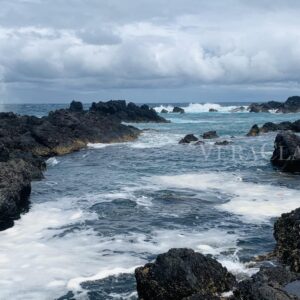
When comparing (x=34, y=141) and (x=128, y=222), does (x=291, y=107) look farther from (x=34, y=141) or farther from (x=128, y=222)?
(x=128, y=222)

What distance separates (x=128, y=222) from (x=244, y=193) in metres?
7.19

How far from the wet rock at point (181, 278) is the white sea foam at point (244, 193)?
739cm

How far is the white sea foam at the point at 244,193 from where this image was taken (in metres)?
18.9

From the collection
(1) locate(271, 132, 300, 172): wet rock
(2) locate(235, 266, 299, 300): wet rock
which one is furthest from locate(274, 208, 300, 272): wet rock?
(1) locate(271, 132, 300, 172): wet rock

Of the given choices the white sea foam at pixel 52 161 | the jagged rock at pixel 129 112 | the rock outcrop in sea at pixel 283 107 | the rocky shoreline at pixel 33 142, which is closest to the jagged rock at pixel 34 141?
the rocky shoreline at pixel 33 142

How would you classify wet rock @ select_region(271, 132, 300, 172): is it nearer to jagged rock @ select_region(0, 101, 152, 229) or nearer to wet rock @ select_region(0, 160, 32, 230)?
jagged rock @ select_region(0, 101, 152, 229)

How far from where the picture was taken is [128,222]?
17.7 meters

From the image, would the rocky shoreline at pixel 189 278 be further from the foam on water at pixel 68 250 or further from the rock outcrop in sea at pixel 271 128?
the rock outcrop in sea at pixel 271 128

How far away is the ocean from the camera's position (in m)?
12.1

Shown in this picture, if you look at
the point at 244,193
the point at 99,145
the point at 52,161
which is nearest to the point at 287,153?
the point at 244,193

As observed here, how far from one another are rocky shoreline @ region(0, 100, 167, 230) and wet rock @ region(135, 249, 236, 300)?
8.30 meters

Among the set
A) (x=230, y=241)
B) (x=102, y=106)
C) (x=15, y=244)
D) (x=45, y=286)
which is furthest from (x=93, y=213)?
(x=102, y=106)

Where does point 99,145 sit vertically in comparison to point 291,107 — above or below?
below

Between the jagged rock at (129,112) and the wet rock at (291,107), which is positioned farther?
the wet rock at (291,107)
